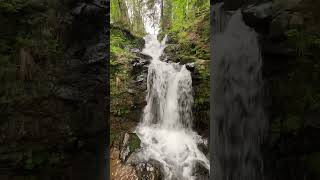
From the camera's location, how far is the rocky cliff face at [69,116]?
268 cm

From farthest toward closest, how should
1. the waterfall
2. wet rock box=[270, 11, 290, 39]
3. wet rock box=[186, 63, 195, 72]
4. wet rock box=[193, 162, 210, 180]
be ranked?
wet rock box=[186, 63, 195, 72] < wet rock box=[193, 162, 210, 180] < the waterfall < wet rock box=[270, 11, 290, 39]

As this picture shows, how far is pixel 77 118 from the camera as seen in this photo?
304 cm

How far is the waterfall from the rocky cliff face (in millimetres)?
1276

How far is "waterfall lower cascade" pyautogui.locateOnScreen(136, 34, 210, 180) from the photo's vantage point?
800 cm

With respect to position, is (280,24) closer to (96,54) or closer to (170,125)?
(96,54)

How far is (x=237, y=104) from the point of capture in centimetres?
310

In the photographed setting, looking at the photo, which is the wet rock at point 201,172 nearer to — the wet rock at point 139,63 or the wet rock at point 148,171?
the wet rock at point 148,171

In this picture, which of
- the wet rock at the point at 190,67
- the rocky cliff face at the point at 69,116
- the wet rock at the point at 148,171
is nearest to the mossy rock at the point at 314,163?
the rocky cliff face at the point at 69,116

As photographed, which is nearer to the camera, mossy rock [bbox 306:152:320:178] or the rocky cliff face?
mossy rock [bbox 306:152:320:178]

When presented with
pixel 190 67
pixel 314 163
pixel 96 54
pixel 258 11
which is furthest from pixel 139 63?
pixel 314 163

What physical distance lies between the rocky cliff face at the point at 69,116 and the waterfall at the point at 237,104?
1.28 m

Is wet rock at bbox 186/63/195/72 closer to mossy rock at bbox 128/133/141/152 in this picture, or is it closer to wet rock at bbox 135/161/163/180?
mossy rock at bbox 128/133/141/152

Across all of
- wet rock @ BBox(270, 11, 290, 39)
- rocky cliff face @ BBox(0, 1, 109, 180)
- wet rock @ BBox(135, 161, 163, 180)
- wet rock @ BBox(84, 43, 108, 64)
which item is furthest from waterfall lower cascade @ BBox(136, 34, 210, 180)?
wet rock @ BBox(270, 11, 290, 39)

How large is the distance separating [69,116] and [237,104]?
173cm
